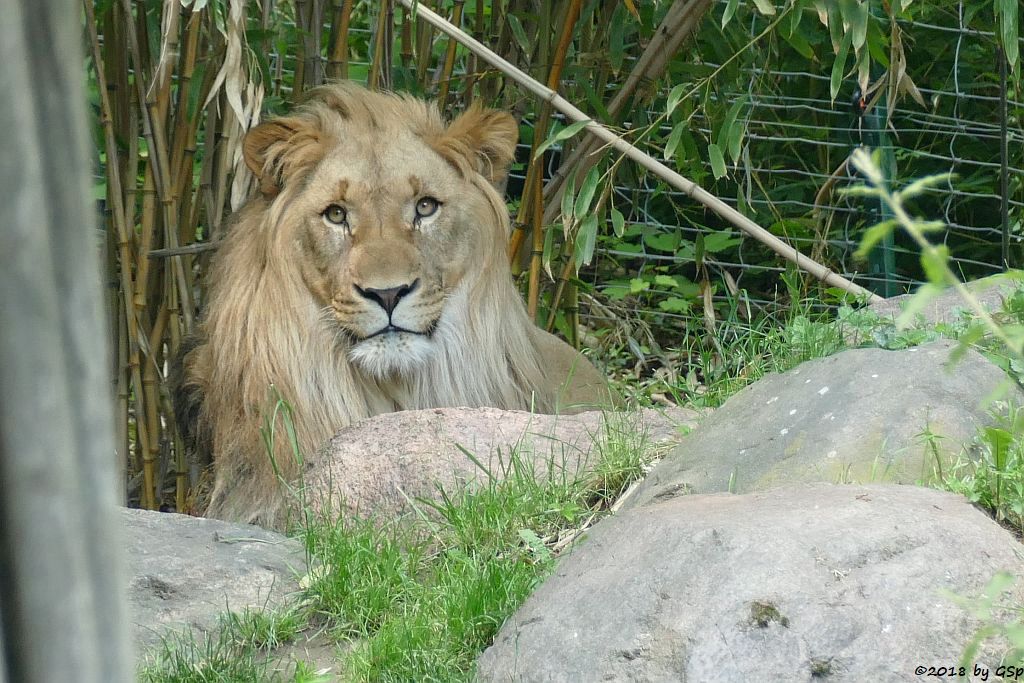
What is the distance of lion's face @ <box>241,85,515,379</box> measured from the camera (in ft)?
14.8

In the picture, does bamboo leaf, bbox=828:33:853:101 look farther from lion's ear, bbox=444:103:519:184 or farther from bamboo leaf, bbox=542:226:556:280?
bamboo leaf, bbox=542:226:556:280

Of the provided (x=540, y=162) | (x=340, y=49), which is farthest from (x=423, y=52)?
(x=540, y=162)

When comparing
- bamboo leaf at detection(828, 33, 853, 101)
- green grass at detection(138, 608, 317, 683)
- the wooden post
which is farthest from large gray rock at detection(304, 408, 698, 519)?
the wooden post

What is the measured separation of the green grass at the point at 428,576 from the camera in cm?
297

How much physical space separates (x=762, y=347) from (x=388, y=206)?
1344 mm

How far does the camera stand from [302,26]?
5.73 metres

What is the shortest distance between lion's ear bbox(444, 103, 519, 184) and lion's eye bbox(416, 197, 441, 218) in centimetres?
25

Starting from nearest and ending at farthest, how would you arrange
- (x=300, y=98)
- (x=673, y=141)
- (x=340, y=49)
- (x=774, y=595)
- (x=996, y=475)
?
(x=774, y=595) → (x=996, y=475) → (x=673, y=141) → (x=300, y=98) → (x=340, y=49)

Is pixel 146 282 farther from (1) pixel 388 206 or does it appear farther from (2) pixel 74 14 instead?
(2) pixel 74 14

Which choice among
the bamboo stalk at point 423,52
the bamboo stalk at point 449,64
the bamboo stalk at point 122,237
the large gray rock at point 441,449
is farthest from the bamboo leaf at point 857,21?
the bamboo stalk at point 122,237

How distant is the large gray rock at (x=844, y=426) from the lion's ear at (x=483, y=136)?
1642 millimetres

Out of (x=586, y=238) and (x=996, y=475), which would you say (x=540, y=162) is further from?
(x=996, y=475)

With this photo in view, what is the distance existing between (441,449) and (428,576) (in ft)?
1.79

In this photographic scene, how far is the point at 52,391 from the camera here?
97cm
